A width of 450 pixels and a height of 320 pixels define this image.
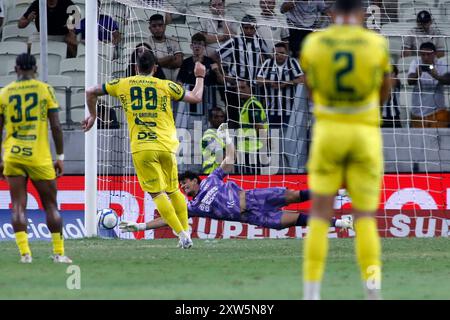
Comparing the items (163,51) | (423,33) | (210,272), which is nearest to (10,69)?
(163,51)

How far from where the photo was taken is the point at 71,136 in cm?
1761

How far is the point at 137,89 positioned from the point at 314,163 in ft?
19.7

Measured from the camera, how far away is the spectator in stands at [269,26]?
58.4ft

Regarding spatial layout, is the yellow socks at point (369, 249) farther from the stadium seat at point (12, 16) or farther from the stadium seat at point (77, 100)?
the stadium seat at point (12, 16)

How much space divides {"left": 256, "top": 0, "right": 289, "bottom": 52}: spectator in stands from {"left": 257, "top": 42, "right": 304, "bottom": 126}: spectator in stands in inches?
8.9

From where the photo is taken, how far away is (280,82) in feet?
60.3

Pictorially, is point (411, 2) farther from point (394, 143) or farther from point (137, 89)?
point (137, 89)

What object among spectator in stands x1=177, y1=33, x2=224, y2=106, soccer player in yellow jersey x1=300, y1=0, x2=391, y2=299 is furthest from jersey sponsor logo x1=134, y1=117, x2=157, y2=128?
soccer player in yellow jersey x1=300, y1=0, x2=391, y2=299

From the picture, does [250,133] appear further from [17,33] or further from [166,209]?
[17,33]

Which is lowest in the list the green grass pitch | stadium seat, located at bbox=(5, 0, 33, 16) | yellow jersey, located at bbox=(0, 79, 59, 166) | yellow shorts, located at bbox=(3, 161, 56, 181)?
the green grass pitch

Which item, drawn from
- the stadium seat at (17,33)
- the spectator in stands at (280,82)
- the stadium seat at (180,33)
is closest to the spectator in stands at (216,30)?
the stadium seat at (180,33)

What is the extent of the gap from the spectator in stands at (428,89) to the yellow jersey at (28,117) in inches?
371

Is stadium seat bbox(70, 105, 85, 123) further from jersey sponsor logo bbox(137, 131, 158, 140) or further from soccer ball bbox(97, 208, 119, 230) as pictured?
jersey sponsor logo bbox(137, 131, 158, 140)

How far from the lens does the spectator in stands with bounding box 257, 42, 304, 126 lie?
18.2 metres
